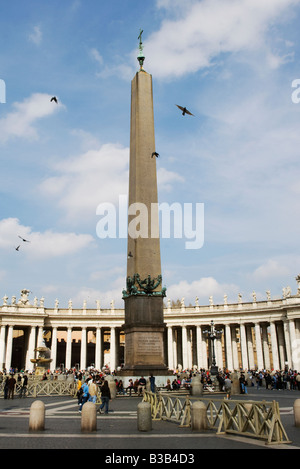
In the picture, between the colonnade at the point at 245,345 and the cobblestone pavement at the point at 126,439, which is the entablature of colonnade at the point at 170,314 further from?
the cobblestone pavement at the point at 126,439

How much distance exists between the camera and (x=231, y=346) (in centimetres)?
6334

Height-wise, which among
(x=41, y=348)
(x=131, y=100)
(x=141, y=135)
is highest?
(x=131, y=100)

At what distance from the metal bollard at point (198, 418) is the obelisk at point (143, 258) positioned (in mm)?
10881

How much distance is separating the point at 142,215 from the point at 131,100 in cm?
755

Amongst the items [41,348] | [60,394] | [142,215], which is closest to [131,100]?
[142,215]

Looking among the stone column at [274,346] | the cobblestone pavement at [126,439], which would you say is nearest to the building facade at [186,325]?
the stone column at [274,346]

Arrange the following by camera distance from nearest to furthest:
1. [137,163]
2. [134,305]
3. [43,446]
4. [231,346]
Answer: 1. [43,446]
2. [134,305]
3. [137,163]
4. [231,346]

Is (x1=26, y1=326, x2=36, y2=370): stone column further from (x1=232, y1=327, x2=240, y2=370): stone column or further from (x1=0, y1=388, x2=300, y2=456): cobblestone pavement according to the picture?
(x1=0, y1=388, x2=300, y2=456): cobblestone pavement

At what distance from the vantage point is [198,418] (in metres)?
10.6

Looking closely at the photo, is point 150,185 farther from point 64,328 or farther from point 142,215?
point 64,328

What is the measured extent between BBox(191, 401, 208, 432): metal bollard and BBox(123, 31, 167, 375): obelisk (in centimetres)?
1088

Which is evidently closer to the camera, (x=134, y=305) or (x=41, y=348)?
(x=134, y=305)

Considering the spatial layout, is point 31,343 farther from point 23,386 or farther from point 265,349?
point 23,386
